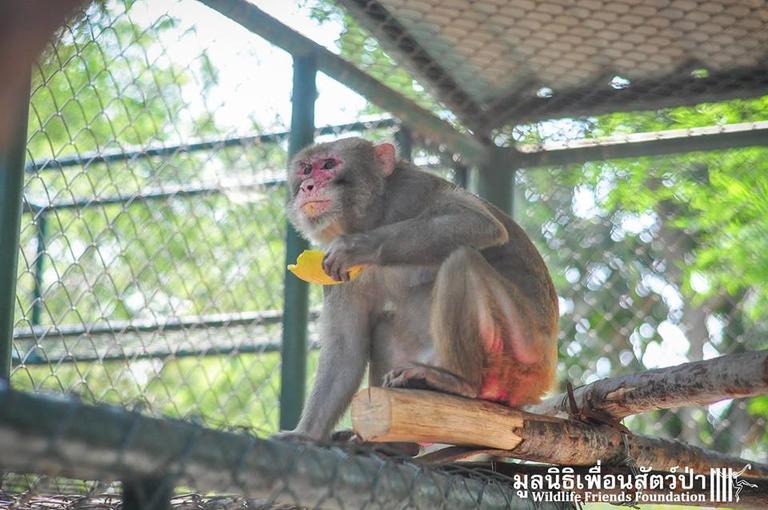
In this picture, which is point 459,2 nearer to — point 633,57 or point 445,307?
point 633,57

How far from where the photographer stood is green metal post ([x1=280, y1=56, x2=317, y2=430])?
538 cm

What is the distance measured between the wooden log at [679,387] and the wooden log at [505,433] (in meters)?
0.14

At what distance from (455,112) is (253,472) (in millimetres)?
4771

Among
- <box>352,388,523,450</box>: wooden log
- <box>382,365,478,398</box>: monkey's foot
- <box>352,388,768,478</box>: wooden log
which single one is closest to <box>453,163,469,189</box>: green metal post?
<box>352,388,768,478</box>: wooden log

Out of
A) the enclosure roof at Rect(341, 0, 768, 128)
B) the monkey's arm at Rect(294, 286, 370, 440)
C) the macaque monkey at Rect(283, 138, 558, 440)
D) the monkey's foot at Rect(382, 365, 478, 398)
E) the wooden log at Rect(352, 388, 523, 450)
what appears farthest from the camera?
the enclosure roof at Rect(341, 0, 768, 128)

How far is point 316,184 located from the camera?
17.8ft

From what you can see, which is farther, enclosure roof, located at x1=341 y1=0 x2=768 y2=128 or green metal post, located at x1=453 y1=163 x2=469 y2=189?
green metal post, located at x1=453 y1=163 x2=469 y2=189

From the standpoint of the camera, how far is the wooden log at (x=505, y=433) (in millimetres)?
3600

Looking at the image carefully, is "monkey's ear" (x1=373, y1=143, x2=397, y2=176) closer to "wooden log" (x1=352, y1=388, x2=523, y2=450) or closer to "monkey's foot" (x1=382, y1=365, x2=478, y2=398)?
"monkey's foot" (x1=382, y1=365, x2=478, y2=398)

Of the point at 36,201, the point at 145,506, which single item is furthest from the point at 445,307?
the point at 36,201

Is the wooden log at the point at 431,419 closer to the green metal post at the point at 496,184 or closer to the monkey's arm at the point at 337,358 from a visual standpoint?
the monkey's arm at the point at 337,358

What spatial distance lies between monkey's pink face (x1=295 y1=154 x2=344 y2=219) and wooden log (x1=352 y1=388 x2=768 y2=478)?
1750mm

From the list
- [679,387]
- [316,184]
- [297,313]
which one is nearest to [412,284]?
[297,313]

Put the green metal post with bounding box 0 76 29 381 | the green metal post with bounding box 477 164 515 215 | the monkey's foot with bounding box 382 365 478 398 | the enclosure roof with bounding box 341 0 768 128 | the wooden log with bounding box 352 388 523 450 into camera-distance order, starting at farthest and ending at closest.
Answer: the green metal post with bounding box 477 164 515 215, the enclosure roof with bounding box 341 0 768 128, the monkey's foot with bounding box 382 365 478 398, the green metal post with bounding box 0 76 29 381, the wooden log with bounding box 352 388 523 450
